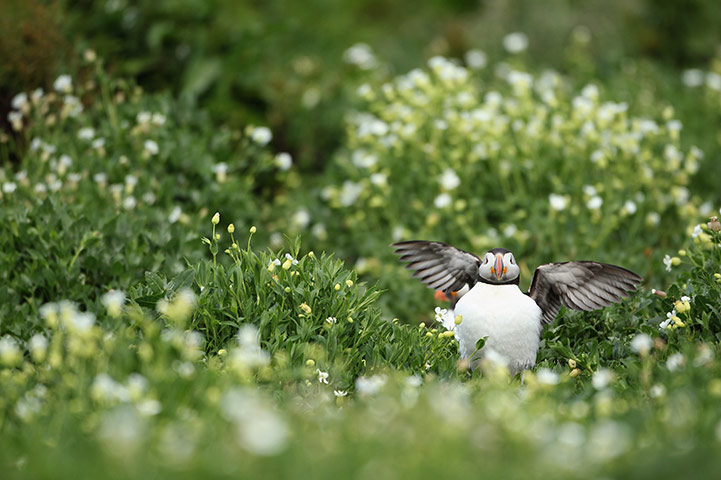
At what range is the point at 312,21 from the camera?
384 inches

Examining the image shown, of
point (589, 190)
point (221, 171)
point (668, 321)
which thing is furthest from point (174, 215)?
point (668, 321)

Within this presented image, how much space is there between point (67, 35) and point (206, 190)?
2.12m

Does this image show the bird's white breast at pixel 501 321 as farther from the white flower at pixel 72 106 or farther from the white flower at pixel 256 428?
the white flower at pixel 72 106

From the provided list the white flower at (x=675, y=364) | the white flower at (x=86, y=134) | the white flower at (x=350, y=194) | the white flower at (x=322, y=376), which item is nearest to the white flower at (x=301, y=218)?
the white flower at (x=350, y=194)

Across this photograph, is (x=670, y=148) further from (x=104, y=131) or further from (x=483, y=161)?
(x=104, y=131)

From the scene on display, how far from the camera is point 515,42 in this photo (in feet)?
22.0

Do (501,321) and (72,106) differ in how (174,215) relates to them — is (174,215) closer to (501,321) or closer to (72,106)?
(72,106)

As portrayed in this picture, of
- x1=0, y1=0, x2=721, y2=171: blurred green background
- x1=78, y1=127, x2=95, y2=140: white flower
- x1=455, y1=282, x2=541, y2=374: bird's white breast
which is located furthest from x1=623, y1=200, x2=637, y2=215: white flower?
x1=78, y1=127, x2=95, y2=140: white flower

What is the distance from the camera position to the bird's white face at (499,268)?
2.96 metres

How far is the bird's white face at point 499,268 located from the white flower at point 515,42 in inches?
153

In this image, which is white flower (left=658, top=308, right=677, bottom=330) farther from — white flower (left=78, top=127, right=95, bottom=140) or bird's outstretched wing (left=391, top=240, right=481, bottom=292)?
white flower (left=78, top=127, right=95, bottom=140)

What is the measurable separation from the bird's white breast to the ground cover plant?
4.5 inches

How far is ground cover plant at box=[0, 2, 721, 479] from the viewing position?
177 cm

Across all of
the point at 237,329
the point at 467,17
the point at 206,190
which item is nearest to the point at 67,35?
the point at 206,190
